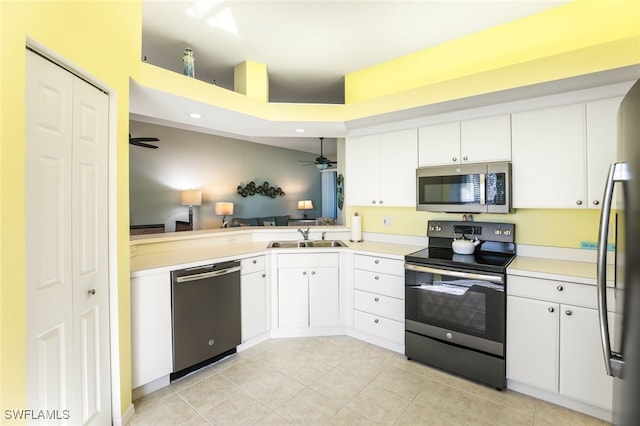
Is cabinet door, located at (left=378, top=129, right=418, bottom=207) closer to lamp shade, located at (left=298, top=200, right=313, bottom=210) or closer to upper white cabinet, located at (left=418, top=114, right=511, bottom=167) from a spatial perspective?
upper white cabinet, located at (left=418, top=114, right=511, bottom=167)

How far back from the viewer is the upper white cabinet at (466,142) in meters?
2.43

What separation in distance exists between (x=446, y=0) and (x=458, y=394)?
286 centimetres

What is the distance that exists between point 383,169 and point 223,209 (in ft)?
12.4

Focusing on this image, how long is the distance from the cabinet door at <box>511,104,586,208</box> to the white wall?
531 cm

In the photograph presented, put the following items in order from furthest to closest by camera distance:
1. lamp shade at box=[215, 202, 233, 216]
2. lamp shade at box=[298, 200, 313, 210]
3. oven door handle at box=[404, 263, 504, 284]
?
lamp shade at box=[298, 200, 313, 210]
lamp shade at box=[215, 202, 233, 216]
oven door handle at box=[404, 263, 504, 284]

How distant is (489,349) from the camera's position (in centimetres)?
215

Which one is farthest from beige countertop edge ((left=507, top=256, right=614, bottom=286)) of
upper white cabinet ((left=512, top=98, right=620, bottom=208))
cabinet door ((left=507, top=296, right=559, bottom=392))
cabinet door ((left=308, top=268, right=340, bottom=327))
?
cabinet door ((left=308, top=268, right=340, bottom=327))

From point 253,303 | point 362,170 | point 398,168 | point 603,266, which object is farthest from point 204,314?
point 603,266

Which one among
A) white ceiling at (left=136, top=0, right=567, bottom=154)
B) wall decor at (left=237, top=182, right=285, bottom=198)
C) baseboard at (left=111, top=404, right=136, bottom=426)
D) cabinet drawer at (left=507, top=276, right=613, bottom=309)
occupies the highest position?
white ceiling at (left=136, top=0, right=567, bottom=154)

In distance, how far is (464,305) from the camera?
2.25 metres

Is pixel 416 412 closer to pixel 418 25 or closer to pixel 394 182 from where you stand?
pixel 394 182

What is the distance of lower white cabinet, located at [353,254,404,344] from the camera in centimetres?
268

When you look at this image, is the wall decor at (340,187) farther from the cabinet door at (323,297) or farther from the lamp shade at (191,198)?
the lamp shade at (191,198)

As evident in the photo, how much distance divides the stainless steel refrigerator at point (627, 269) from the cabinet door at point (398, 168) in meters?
1.90
